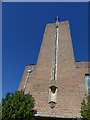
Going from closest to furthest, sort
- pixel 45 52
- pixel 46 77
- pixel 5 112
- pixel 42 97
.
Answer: pixel 5 112 → pixel 42 97 → pixel 46 77 → pixel 45 52

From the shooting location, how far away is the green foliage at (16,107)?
26.3 feet

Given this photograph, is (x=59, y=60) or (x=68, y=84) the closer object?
(x=68, y=84)

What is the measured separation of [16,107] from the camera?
8336mm

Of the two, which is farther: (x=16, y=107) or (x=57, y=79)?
(x=57, y=79)

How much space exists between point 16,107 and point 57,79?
17.1ft

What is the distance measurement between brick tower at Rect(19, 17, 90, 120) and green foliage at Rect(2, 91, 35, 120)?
88.7 inches

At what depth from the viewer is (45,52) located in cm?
1489

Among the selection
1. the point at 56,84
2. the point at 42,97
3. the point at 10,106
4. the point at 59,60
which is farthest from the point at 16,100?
the point at 59,60

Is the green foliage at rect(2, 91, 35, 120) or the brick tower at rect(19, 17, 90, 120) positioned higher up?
the brick tower at rect(19, 17, 90, 120)

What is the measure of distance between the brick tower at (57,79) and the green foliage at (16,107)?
2.25 m

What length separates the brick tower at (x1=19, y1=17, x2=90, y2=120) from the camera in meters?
10.7

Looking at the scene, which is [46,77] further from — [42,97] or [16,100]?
[16,100]

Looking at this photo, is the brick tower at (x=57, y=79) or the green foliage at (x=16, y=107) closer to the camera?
the green foliage at (x=16, y=107)

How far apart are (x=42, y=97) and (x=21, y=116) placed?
364 cm
